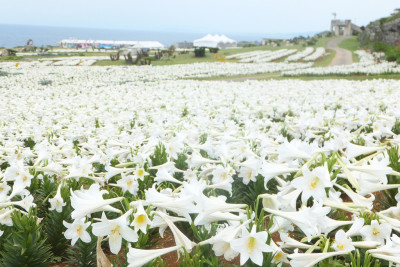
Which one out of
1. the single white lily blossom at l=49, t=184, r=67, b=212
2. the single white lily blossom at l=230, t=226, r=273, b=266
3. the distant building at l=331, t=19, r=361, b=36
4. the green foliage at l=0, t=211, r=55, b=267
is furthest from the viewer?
the distant building at l=331, t=19, r=361, b=36

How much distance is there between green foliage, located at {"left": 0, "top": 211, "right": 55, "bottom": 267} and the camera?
2.76 meters

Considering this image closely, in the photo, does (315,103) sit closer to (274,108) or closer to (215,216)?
(274,108)

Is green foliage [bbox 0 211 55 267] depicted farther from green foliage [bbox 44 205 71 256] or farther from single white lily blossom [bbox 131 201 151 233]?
single white lily blossom [bbox 131 201 151 233]

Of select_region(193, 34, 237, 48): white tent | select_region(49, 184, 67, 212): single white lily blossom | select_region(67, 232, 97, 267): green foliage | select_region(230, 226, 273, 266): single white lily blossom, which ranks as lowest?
select_region(67, 232, 97, 267): green foliage

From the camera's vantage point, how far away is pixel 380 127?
5215mm

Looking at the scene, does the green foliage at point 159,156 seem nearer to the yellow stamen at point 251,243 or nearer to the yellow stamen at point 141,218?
the yellow stamen at point 141,218

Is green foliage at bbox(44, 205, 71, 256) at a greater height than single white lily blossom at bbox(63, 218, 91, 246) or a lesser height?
lesser

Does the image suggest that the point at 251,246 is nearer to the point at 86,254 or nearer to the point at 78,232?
the point at 78,232

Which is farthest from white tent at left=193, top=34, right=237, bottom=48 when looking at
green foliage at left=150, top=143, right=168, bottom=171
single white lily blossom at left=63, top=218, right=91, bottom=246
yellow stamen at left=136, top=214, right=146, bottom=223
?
yellow stamen at left=136, top=214, right=146, bottom=223

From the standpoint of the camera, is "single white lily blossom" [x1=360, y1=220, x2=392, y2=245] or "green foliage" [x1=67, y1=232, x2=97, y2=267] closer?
"single white lily blossom" [x1=360, y1=220, x2=392, y2=245]

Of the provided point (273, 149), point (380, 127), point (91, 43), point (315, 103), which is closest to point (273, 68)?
point (315, 103)

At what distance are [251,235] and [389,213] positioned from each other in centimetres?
121

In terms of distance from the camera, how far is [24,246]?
2756 mm

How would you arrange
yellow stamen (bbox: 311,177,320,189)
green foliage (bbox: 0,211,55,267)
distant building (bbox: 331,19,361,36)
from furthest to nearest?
1. distant building (bbox: 331,19,361,36)
2. green foliage (bbox: 0,211,55,267)
3. yellow stamen (bbox: 311,177,320,189)
